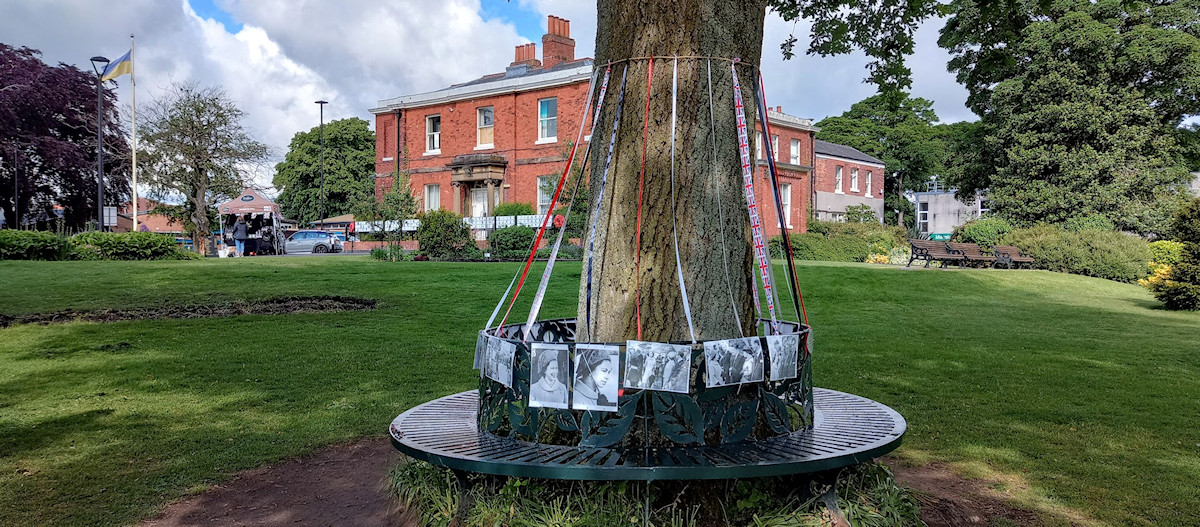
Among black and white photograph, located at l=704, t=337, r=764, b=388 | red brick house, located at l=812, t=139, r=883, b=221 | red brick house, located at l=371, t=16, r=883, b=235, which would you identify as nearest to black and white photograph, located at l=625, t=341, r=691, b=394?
black and white photograph, located at l=704, t=337, r=764, b=388

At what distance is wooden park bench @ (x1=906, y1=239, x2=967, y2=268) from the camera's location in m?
22.8

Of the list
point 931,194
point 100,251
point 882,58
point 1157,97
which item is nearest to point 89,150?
point 100,251

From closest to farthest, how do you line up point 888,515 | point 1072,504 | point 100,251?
point 888,515, point 1072,504, point 100,251

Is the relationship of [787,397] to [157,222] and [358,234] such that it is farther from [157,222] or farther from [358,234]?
[157,222]

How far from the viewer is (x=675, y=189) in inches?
144

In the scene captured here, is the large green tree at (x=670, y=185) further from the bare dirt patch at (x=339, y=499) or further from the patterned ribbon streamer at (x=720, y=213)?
the bare dirt patch at (x=339, y=499)

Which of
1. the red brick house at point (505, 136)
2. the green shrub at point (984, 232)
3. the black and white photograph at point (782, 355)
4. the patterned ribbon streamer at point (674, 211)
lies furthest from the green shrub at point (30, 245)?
the green shrub at point (984, 232)

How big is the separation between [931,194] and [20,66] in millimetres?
57807

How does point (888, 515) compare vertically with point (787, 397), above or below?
below

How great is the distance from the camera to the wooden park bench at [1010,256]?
23281mm

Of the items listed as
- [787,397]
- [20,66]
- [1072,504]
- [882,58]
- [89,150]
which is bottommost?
[1072,504]

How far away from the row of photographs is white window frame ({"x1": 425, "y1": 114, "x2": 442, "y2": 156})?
109 ft

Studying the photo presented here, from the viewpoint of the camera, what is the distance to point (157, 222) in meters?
60.2

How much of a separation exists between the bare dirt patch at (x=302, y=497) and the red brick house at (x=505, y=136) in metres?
24.5
